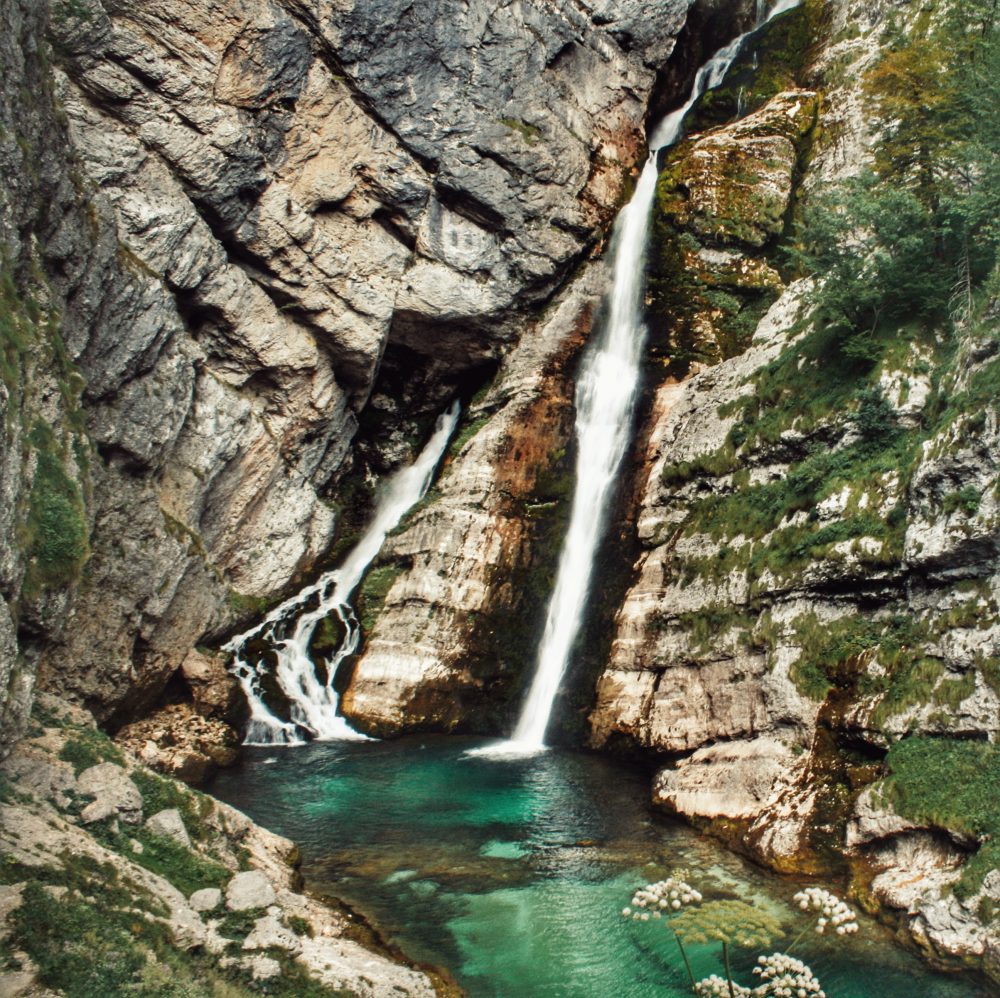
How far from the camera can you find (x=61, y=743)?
11.5 metres

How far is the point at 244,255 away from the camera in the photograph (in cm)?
2331

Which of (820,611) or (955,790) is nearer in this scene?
(955,790)

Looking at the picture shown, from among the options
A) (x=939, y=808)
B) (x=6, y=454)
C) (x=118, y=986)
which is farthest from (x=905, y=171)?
(x=118, y=986)

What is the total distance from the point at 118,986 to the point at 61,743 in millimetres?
4996

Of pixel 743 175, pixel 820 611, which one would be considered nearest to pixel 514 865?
pixel 820 611

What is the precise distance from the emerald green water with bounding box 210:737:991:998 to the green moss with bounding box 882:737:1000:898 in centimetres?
172

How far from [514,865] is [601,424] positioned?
48.4ft

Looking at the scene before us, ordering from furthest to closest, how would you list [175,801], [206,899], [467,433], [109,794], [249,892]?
1. [467,433]
2. [175,801]
3. [109,794]
4. [249,892]
5. [206,899]

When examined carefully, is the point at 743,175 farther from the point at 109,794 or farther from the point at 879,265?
the point at 109,794

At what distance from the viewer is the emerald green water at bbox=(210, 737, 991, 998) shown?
10.6 m

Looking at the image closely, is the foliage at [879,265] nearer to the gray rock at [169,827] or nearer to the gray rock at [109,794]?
the gray rock at [169,827]

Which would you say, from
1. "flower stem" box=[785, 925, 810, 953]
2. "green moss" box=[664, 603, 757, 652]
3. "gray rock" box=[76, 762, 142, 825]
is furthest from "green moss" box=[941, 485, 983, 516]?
"gray rock" box=[76, 762, 142, 825]

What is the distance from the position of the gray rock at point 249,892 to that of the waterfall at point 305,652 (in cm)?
988

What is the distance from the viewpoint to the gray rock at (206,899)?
9.81 m
